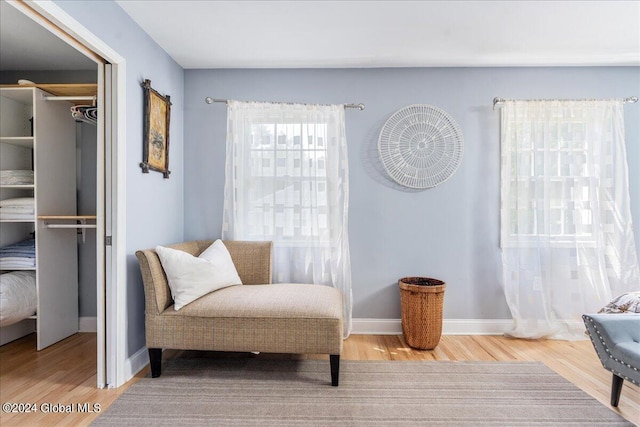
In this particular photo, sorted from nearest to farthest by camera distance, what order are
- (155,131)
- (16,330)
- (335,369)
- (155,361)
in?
(335,369), (155,361), (155,131), (16,330)

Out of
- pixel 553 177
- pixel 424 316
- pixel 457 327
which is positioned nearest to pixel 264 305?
pixel 424 316

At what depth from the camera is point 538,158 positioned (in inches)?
120

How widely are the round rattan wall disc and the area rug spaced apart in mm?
1564

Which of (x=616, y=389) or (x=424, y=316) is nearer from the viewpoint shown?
(x=616, y=389)

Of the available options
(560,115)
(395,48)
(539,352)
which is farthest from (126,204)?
(560,115)

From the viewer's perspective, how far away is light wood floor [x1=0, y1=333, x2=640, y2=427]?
2.01m

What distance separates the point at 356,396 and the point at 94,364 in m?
1.90

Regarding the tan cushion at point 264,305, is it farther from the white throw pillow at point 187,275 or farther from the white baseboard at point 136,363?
the white baseboard at point 136,363

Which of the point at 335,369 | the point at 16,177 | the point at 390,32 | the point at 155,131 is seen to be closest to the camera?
the point at 335,369

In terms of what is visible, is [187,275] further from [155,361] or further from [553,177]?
[553,177]

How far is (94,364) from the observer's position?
2535mm

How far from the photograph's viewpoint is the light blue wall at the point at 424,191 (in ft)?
10.4

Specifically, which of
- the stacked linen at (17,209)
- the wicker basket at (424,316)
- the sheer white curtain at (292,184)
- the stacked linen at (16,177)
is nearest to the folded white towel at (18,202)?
the stacked linen at (17,209)

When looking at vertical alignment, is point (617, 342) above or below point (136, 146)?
below
